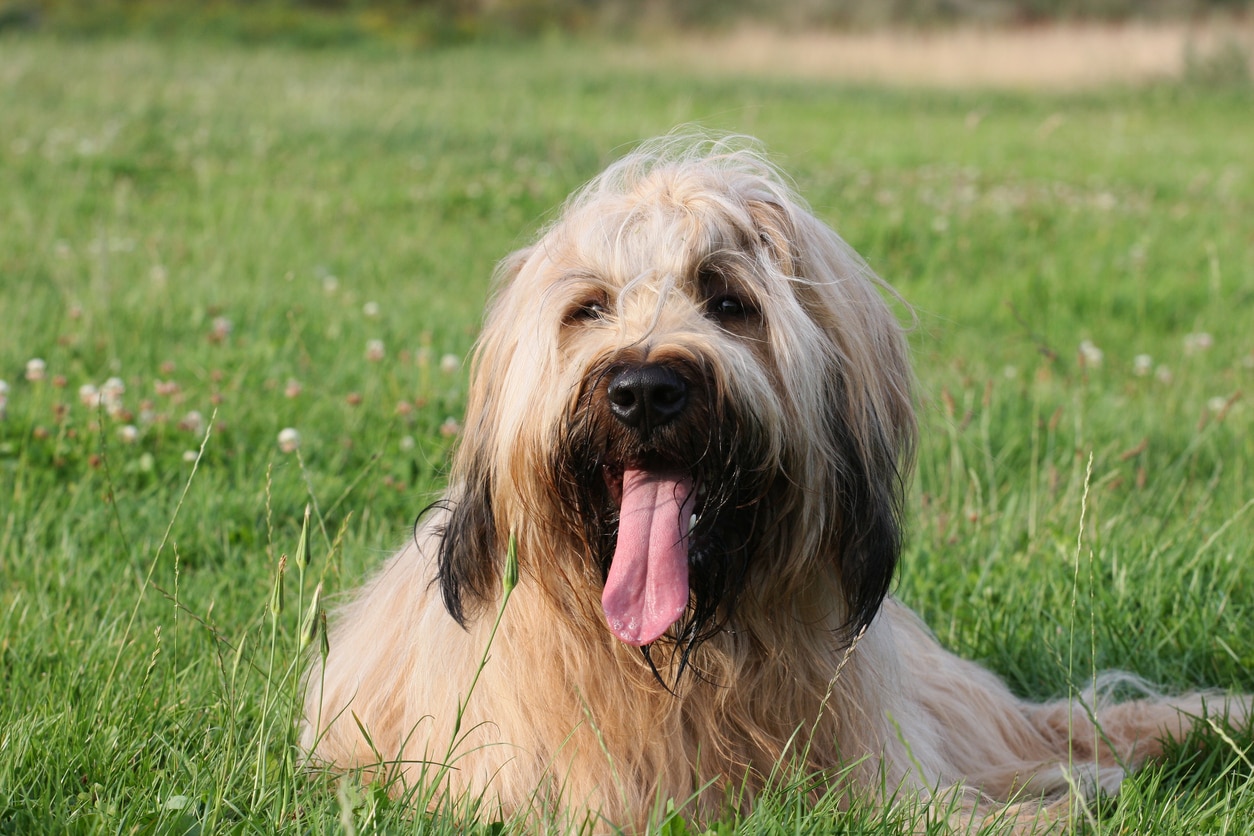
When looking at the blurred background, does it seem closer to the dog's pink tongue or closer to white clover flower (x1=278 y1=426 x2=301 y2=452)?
white clover flower (x1=278 y1=426 x2=301 y2=452)

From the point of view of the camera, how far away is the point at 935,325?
7188 millimetres

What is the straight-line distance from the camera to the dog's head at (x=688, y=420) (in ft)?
8.30

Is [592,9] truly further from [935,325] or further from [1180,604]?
[1180,604]

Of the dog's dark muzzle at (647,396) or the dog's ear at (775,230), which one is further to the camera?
the dog's ear at (775,230)

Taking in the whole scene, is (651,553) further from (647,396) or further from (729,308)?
(729,308)

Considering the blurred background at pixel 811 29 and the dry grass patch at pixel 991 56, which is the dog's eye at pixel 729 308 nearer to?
the blurred background at pixel 811 29

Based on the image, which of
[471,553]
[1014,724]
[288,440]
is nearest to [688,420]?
[471,553]

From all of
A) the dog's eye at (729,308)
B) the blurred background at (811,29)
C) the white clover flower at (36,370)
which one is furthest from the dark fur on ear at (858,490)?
the blurred background at (811,29)

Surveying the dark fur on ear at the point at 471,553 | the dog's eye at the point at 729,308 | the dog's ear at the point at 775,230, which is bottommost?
the dark fur on ear at the point at 471,553

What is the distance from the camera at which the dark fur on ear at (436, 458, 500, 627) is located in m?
2.77

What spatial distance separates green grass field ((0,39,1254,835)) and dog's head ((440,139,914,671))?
395mm

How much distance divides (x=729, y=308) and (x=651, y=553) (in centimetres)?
56

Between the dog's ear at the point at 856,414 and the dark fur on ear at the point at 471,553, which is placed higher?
the dog's ear at the point at 856,414

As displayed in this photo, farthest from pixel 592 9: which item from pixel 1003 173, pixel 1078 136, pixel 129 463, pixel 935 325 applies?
pixel 129 463
